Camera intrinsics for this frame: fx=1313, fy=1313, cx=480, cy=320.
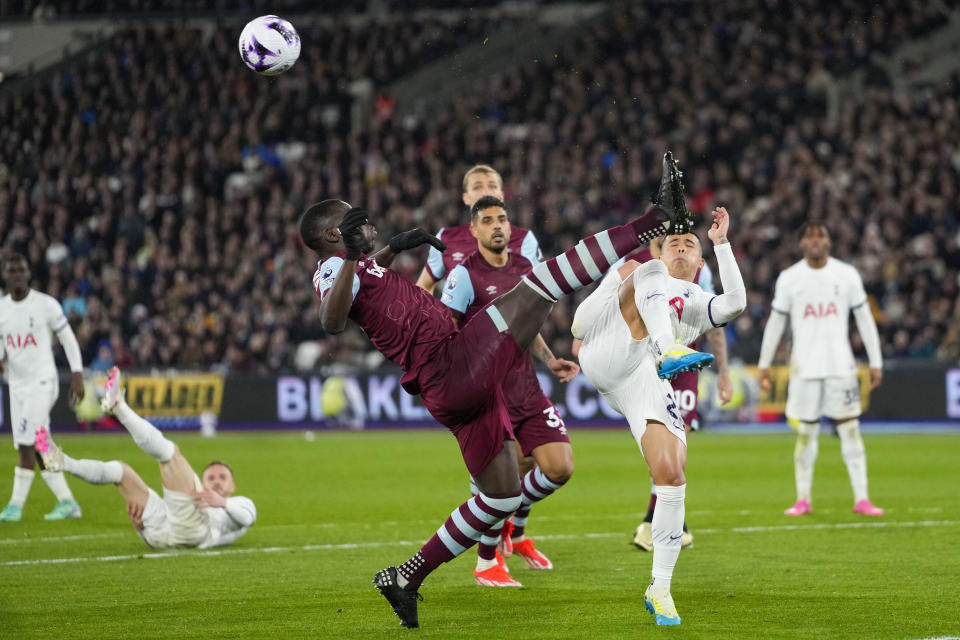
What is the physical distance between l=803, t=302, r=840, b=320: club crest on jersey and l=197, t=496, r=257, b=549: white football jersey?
18.2ft

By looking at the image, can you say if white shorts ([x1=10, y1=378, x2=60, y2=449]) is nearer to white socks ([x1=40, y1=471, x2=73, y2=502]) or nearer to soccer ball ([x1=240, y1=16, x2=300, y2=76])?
white socks ([x1=40, y1=471, x2=73, y2=502])

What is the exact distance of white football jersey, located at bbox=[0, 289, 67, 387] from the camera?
43.4 ft

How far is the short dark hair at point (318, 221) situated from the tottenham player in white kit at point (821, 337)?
19.8 feet

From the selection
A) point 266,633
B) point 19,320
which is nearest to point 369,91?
point 19,320

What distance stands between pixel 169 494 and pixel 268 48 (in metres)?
3.42

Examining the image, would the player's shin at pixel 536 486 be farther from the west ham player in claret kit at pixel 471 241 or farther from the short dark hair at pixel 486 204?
the short dark hair at pixel 486 204

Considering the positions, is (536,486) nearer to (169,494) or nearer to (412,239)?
(412,239)

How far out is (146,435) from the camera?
983 centimetres

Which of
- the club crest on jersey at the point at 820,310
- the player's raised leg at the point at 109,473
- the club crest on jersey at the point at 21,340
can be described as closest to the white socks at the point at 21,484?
the club crest on jersey at the point at 21,340

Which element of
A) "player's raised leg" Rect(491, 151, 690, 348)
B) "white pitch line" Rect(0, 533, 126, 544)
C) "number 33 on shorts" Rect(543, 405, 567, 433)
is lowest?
"white pitch line" Rect(0, 533, 126, 544)

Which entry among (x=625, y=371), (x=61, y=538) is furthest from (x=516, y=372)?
(x=61, y=538)

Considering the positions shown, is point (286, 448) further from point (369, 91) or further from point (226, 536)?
point (369, 91)

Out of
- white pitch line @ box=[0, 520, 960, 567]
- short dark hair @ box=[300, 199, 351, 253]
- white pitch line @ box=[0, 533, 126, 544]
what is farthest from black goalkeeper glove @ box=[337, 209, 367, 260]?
white pitch line @ box=[0, 533, 126, 544]

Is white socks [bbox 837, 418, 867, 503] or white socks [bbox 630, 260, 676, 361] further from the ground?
white socks [bbox 630, 260, 676, 361]
